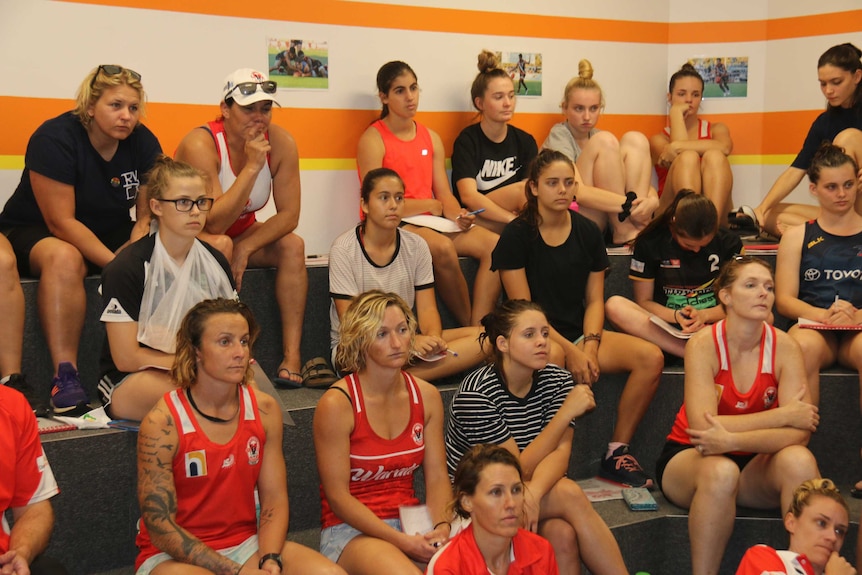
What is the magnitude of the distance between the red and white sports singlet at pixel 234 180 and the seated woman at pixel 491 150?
3.97 feet

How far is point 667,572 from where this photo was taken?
383cm

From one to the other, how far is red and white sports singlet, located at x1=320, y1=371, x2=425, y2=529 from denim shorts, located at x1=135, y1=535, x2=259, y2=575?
0.94ft

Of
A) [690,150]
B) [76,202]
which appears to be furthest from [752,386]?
[76,202]

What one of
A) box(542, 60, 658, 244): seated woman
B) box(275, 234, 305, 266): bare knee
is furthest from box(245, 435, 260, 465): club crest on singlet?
box(542, 60, 658, 244): seated woman

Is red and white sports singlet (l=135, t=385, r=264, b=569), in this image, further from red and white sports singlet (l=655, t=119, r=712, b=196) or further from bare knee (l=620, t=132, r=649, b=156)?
red and white sports singlet (l=655, t=119, r=712, b=196)

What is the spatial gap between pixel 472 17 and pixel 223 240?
2.36 m

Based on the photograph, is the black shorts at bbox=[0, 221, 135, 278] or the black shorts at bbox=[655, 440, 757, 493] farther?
the black shorts at bbox=[0, 221, 135, 278]

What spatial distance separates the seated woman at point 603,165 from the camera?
513 centimetres

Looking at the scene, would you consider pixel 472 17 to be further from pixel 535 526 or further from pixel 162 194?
pixel 535 526

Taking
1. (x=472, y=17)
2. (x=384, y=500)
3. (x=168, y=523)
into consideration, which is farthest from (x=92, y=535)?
(x=472, y=17)

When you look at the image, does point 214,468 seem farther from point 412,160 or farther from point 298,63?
point 298,63

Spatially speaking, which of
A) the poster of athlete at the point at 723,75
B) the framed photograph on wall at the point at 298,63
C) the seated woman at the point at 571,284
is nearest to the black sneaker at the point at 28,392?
the seated woman at the point at 571,284

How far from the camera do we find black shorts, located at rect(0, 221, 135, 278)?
3812 millimetres

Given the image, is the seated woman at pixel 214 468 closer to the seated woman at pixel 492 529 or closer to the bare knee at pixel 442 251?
the seated woman at pixel 492 529
